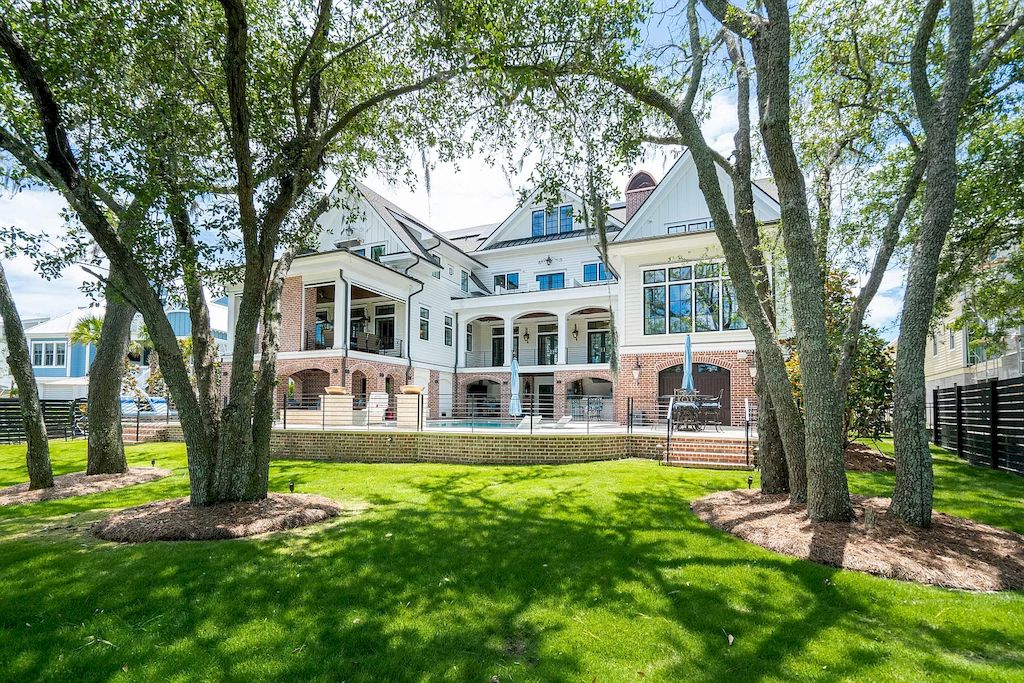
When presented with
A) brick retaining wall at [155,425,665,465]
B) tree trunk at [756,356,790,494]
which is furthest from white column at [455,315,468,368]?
tree trunk at [756,356,790,494]

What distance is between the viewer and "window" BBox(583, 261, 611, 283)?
77.9 ft

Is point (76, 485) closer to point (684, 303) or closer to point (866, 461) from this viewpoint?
point (866, 461)

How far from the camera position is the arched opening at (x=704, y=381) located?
59.4ft

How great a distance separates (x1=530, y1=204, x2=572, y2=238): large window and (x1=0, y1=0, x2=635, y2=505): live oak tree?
1713cm

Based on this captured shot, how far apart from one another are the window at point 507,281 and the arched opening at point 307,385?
9556 millimetres

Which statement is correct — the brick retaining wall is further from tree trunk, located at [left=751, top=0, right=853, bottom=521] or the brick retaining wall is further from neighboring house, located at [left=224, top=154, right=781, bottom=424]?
tree trunk, located at [left=751, top=0, right=853, bottom=521]

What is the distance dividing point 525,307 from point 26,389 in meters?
17.1

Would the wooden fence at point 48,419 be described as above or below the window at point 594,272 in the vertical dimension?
below

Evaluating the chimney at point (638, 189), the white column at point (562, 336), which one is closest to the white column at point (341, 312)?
the white column at point (562, 336)

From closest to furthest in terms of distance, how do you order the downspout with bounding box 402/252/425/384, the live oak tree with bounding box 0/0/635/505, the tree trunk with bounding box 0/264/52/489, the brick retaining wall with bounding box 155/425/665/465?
the live oak tree with bounding box 0/0/635/505 → the tree trunk with bounding box 0/264/52/489 → the brick retaining wall with bounding box 155/425/665/465 → the downspout with bounding box 402/252/425/384

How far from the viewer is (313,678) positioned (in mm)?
3193

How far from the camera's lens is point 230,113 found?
730cm

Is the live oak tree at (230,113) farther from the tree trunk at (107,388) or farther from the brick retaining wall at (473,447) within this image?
the brick retaining wall at (473,447)

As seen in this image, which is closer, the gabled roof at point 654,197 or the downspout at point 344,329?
the downspout at point 344,329
